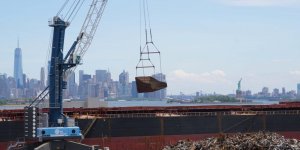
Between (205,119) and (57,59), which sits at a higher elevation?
(57,59)

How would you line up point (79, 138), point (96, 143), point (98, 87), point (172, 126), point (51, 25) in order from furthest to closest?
point (98, 87)
point (172, 126)
point (96, 143)
point (51, 25)
point (79, 138)

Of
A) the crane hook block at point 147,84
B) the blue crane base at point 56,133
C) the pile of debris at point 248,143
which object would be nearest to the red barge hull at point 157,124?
the blue crane base at point 56,133

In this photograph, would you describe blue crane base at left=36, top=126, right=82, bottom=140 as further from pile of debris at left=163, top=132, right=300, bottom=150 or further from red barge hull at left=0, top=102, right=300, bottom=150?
pile of debris at left=163, top=132, right=300, bottom=150

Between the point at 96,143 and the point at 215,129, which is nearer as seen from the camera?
the point at 96,143

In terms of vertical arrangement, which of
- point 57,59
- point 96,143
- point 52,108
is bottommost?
point 96,143

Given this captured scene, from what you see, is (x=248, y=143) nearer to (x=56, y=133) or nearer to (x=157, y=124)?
(x=56, y=133)

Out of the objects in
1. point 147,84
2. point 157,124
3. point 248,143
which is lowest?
point 248,143

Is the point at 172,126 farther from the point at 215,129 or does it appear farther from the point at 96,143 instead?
the point at 96,143

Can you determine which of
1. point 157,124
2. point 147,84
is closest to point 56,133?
point 147,84

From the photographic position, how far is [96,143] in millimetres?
40656

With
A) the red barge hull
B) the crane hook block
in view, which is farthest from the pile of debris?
the red barge hull

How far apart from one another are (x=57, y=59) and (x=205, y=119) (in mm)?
13678

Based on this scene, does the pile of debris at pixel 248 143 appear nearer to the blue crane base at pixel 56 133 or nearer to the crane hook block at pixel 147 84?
the crane hook block at pixel 147 84

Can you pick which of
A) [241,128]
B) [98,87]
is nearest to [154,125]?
→ [241,128]
